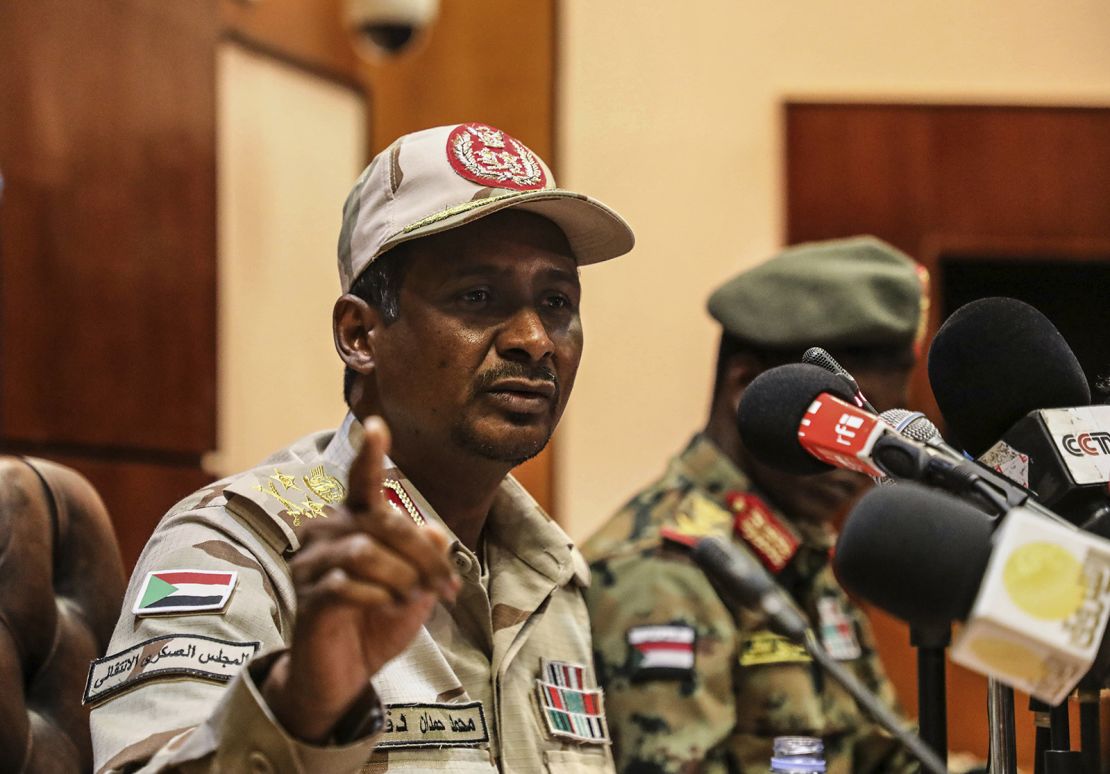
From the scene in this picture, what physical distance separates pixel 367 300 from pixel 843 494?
105cm

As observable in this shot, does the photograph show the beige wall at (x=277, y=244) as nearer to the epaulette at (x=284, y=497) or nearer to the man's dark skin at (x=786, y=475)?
the man's dark skin at (x=786, y=475)

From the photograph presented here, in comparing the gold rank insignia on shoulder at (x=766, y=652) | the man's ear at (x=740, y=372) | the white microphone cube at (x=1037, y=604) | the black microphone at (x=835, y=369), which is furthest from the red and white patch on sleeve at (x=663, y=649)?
the white microphone cube at (x=1037, y=604)

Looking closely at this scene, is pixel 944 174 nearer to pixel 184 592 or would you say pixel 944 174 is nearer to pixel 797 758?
pixel 797 758

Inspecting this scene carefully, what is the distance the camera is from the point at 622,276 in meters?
3.98

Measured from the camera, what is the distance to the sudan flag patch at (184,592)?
4.42 feet

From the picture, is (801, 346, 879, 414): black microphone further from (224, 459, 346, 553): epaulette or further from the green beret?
the green beret

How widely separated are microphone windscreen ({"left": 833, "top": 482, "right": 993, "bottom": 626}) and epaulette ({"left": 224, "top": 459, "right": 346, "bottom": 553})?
592 mm

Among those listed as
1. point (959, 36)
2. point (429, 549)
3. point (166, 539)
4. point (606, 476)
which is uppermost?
point (959, 36)

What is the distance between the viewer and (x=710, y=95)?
4035 millimetres

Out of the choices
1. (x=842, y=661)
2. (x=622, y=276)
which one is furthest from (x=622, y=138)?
(x=842, y=661)

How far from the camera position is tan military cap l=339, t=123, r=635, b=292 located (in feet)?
5.46

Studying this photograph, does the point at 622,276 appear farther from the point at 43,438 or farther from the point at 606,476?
the point at 43,438

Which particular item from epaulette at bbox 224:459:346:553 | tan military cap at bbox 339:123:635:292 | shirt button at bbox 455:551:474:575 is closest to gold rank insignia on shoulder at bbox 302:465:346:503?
epaulette at bbox 224:459:346:553

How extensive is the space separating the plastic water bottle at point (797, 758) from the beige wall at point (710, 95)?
2420 millimetres
